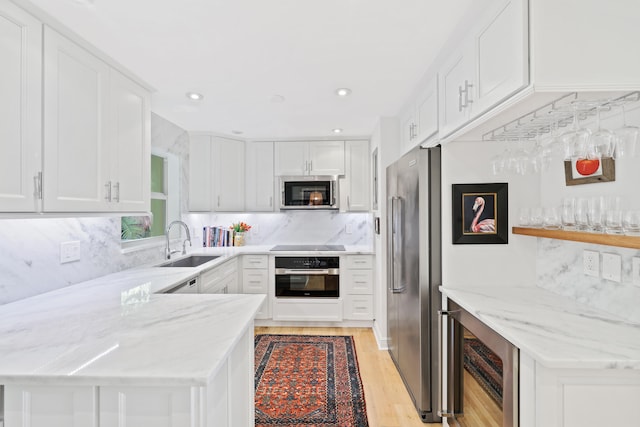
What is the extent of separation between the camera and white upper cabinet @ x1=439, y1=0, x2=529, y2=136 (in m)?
1.20

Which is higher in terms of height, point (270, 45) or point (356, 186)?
point (270, 45)

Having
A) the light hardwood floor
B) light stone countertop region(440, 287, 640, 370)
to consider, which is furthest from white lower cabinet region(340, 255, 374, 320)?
light stone countertop region(440, 287, 640, 370)

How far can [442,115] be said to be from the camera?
2002 millimetres

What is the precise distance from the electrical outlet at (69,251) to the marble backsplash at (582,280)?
2.85 m

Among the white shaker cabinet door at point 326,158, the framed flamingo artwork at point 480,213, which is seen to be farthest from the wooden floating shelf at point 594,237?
the white shaker cabinet door at point 326,158

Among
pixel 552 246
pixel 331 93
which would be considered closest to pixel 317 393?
pixel 552 246

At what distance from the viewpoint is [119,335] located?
1.16 m

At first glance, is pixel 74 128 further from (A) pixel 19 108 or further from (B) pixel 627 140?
(B) pixel 627 140

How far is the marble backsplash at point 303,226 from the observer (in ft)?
Answer: 14.4

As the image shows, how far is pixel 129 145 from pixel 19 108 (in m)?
0.71

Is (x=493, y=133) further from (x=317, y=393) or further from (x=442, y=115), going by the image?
(x=317, y=393)

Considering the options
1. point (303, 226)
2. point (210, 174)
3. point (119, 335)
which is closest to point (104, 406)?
point (119, 335)

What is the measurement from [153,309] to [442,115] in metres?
1.90

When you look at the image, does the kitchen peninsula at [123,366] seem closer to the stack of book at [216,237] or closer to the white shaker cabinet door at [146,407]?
the white shaker cabinet door at [146,407]
